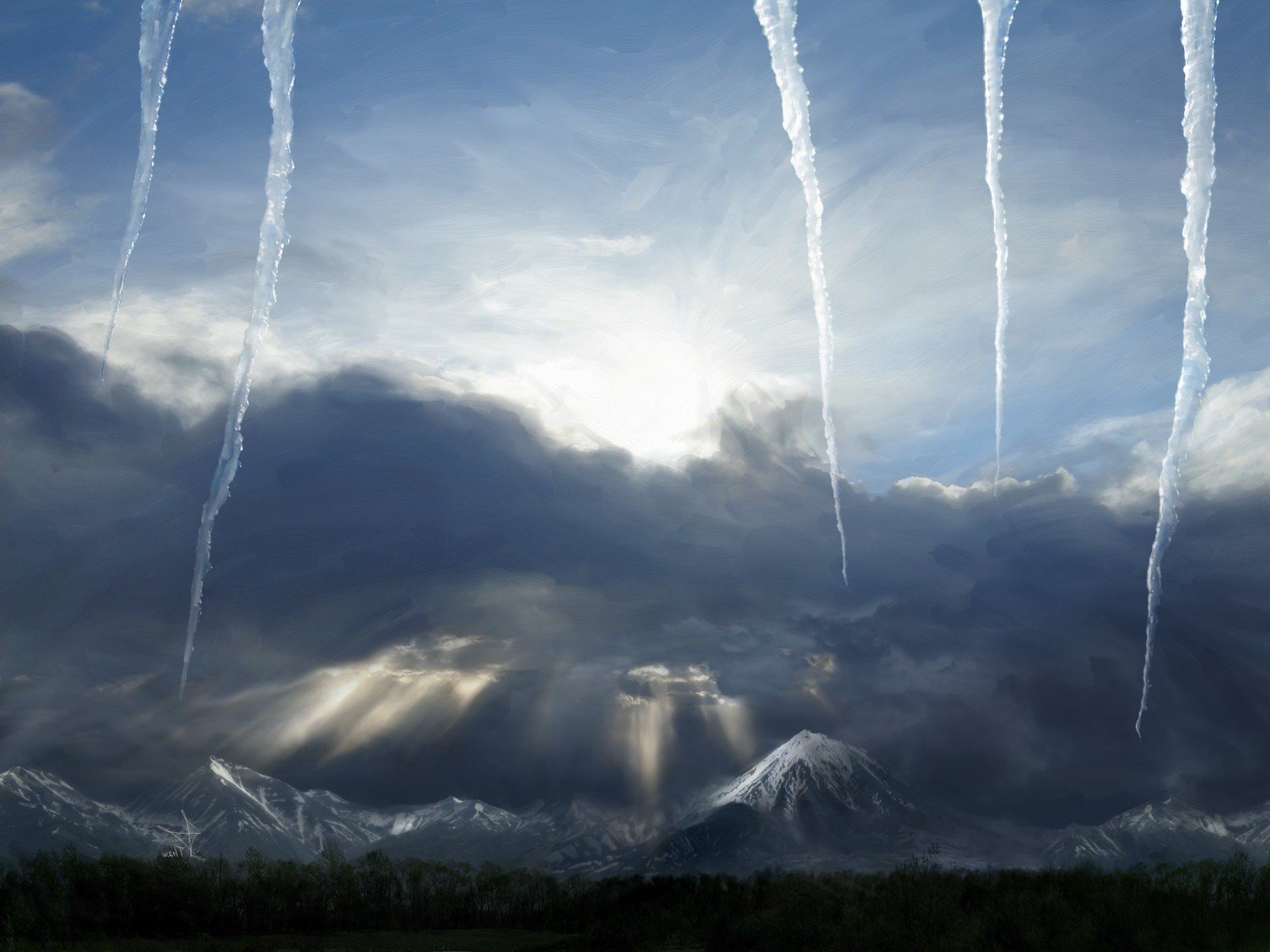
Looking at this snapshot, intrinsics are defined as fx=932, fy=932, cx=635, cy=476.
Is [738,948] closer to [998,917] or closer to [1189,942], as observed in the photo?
[998,917]

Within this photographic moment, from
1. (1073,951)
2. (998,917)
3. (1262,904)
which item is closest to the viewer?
(1073,951)

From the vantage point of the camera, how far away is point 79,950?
187750 millimetres

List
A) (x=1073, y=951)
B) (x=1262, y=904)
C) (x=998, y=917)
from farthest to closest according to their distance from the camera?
(x=1262, y=904), (x=998, y=917), (x=1073, y=951)

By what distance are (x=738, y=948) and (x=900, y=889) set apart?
113 feet

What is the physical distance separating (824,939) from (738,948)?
28.5 m

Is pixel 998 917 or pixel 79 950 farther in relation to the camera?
pixel 79 950

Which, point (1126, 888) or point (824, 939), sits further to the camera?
point (1126, 888)

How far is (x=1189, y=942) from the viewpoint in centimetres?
16262

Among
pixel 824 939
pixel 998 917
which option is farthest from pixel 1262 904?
pixel 824 939

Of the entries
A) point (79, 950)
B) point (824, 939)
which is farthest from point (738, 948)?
point (79, 950)

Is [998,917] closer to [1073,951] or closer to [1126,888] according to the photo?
[1073,951]

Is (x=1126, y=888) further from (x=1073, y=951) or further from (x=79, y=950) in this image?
(x=79, y=950)

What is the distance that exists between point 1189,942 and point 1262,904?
30.6 m

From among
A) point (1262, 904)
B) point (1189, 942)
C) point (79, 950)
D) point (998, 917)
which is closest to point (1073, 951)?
point (998, 917)
